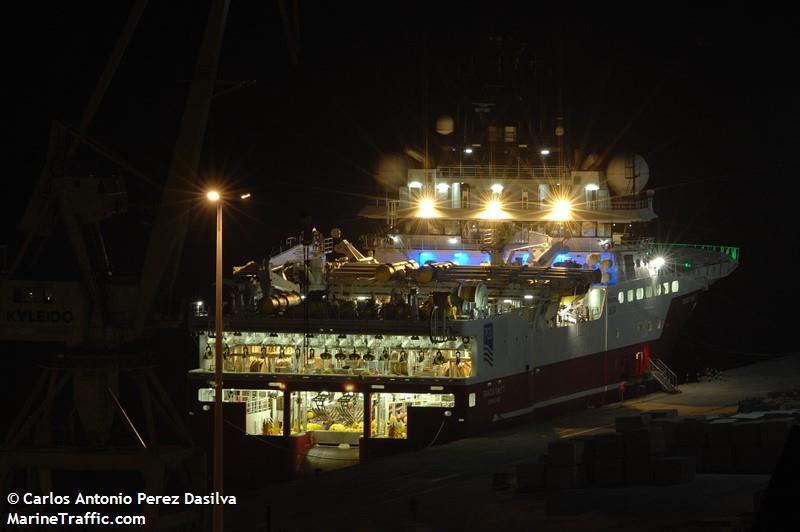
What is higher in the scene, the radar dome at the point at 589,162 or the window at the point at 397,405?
the radar dome at the point at 589,162

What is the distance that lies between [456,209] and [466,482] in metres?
20.2

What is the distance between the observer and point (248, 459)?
34531 millimetres

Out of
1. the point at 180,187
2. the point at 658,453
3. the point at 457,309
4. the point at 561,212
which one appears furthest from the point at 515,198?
the point at 658,453

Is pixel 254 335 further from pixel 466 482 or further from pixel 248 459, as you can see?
pixel 466 482

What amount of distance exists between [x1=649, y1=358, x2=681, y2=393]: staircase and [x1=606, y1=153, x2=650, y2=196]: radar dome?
583cm

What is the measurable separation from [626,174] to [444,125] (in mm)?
6280

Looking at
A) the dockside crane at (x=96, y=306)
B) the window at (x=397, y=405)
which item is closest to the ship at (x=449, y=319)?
the window at (x=397, y=405)

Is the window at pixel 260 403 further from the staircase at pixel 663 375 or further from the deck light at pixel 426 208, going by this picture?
the staircase at pixel 663 375

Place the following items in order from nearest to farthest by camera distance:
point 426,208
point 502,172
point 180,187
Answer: point 180,187 → point 426,208 → point 502,172

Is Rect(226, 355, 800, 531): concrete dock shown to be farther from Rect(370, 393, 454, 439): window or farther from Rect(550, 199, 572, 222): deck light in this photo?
Rect(550, 199, 572, 222): deck light

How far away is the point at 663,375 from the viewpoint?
45.8 metres

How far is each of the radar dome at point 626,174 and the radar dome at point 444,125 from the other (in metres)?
5.52

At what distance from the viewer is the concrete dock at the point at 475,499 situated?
22.5 meters

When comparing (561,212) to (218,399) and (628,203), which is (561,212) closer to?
(628,203)
